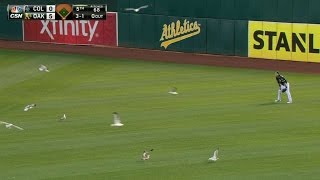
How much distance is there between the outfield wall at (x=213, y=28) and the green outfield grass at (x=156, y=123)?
3.13 meters

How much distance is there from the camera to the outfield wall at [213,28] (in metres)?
43.4

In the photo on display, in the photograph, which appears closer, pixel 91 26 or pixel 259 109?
pixel 259 109

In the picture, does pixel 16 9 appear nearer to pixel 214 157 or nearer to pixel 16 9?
pixel 16 9

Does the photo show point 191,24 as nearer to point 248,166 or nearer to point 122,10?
point 122,10

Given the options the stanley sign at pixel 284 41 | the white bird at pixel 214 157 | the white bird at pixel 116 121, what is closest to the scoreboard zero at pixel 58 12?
the stanley sign at pixel 284 41

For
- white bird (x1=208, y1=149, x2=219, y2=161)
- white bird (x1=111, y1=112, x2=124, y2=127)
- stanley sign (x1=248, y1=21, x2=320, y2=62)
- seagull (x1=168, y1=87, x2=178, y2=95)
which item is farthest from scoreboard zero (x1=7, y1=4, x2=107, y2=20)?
white bird (x1=208, y1=149, x2=219, y2=161)

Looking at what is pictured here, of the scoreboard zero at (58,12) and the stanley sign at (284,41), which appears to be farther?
the scoreboard zero at (58,12)

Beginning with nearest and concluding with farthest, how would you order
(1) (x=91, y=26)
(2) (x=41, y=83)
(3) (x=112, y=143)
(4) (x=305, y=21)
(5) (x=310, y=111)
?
(3) (x=112, y=143), (5) (x=310, y=111), (2) (x=41, y=83), (4) (x=305, y=21), (1) (x=91, y=26)

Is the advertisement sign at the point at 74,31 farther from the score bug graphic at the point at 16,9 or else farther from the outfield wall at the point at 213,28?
the score bug graphic at the point at 16,9

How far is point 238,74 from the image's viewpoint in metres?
40.8

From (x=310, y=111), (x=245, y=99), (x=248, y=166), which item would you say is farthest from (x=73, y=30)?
(x=248, y=166)

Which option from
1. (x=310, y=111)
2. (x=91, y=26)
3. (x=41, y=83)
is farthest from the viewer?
(x=91, y=26)

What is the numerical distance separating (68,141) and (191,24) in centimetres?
2126

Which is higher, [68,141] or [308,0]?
[308,0]
